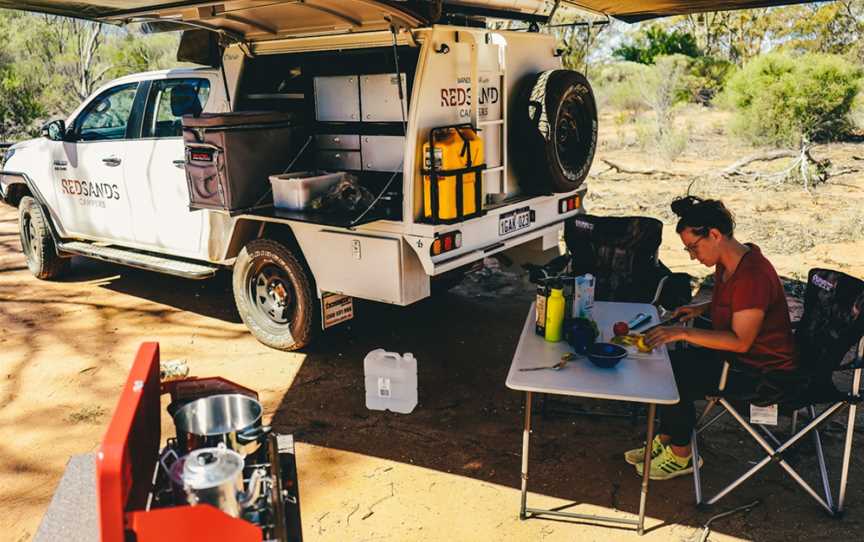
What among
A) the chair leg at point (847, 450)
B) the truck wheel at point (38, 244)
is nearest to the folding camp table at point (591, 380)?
the chair leg at point (847, 450)

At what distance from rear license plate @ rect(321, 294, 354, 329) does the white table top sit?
1.83m

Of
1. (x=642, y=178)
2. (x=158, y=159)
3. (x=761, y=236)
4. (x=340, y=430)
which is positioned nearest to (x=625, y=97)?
(x=642, y=178)

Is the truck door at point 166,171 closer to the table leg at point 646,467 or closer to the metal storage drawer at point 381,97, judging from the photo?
the metal storage drawer at point 381,97

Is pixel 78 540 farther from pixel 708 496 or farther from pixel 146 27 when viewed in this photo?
pixel 146 27

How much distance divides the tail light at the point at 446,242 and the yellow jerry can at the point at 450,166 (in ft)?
0.40

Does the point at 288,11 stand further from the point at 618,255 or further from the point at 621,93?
the point at 621,93

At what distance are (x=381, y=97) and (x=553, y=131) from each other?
3.95 feet

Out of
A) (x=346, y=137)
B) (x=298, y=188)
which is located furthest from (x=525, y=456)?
(x=346, y=137)

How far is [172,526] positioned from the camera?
2.05 m

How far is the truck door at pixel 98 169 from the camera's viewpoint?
6.39m

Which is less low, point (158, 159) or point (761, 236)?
point (158, 159)

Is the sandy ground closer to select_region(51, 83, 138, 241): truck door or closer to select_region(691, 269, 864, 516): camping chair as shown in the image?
select_region(691, 269, 864, 516): camping chair

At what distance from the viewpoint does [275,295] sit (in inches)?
218

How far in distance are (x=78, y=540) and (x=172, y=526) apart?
64.9 inches
